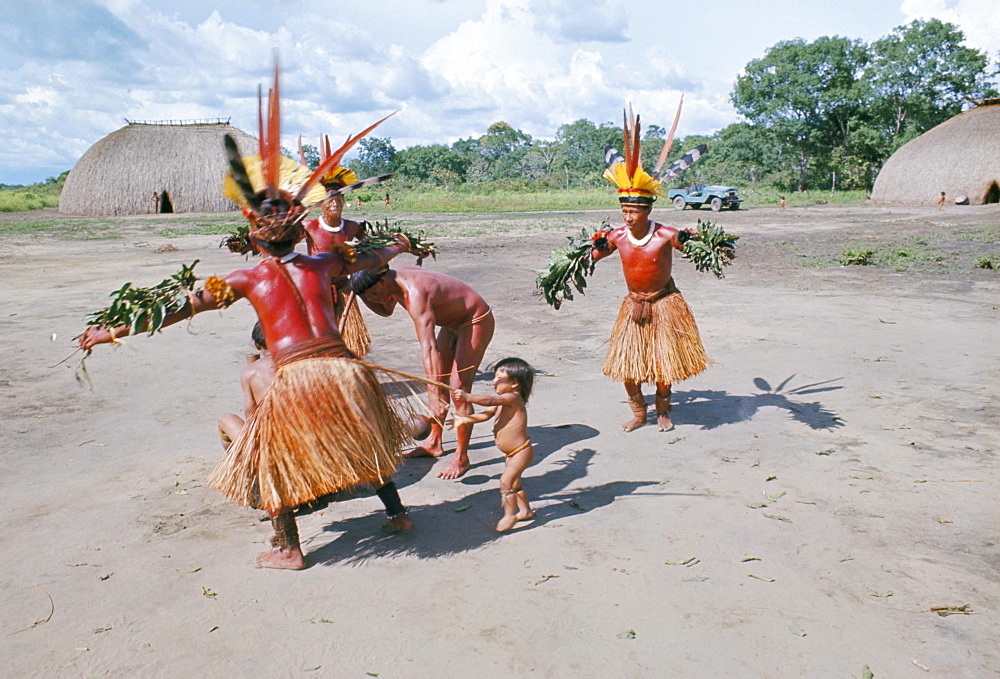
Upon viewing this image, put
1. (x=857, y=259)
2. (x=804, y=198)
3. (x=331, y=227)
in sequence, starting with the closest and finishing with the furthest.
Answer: (x=331, y=227), (x=857, y=259), (x=804, y=198)

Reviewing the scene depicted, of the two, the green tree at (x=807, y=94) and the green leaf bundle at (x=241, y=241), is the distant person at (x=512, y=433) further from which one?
the green tree at (x=807, y=94)

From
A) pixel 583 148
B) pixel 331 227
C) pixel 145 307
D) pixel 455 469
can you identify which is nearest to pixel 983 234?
pixel 331 227

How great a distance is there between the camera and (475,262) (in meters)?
13.7

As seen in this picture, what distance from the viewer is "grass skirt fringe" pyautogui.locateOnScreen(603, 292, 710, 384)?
5102mm

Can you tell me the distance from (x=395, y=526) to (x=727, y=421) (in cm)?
269

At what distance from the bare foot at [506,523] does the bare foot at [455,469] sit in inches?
31.2

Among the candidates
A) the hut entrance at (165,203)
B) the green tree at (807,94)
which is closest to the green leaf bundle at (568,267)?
the hut entrance at (165,203)

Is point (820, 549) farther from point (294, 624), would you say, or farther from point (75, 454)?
point (75, 454)

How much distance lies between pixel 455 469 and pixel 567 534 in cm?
102

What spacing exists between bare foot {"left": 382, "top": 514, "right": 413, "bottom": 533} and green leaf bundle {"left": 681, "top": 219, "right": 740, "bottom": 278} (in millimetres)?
2616

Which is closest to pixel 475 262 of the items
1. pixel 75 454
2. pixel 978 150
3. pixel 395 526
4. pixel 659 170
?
pixel 659 170

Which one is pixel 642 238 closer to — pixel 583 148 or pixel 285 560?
pixel 285 560

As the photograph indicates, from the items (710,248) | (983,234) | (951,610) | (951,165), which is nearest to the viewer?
(951,610)

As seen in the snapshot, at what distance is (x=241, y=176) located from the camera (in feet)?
10.4
